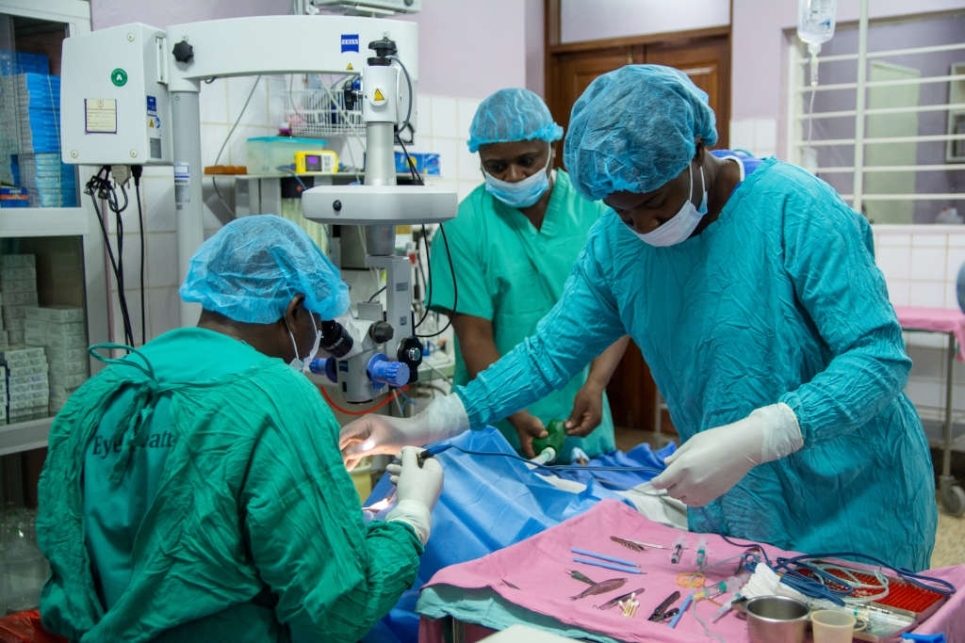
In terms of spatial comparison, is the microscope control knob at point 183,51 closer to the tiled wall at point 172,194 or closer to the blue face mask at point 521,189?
the tiled wall at point 172,194

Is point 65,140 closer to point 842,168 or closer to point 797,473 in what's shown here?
point 797,473

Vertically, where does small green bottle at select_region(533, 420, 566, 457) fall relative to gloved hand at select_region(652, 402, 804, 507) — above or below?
below

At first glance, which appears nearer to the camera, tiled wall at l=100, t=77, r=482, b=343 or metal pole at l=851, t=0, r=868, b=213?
metal pole at l=851, t=0, r=868, b=213

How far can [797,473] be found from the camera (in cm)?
155

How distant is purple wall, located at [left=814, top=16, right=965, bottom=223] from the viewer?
4539 millimetres

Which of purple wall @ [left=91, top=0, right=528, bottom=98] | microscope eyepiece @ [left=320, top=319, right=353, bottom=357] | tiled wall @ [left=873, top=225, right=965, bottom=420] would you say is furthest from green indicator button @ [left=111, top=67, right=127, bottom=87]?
tiled wall @ [left=873, top=225, right=965, bottom=420]

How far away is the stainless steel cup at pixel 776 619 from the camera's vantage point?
1.19 meters

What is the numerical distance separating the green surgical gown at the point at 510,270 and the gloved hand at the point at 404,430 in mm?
669

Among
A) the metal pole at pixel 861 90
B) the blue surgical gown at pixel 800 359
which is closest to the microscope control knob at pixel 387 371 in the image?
the blue surgical gown at pixel 800 359

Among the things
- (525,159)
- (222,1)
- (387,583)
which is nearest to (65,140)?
(222,1)

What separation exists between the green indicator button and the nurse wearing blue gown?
4.01ft

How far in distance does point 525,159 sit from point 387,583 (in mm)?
1455

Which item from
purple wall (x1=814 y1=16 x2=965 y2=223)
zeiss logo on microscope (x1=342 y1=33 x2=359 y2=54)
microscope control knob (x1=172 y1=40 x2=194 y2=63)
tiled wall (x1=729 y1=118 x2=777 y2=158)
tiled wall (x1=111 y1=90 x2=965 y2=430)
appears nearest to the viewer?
zeiss logo on microscope (x1=342 y1=33 x2=359 y2=54)

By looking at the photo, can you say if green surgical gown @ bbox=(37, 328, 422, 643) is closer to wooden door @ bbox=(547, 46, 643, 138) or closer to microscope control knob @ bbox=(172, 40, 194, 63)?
microscope control knob @ bbox=(172, 40, 194, 63)
